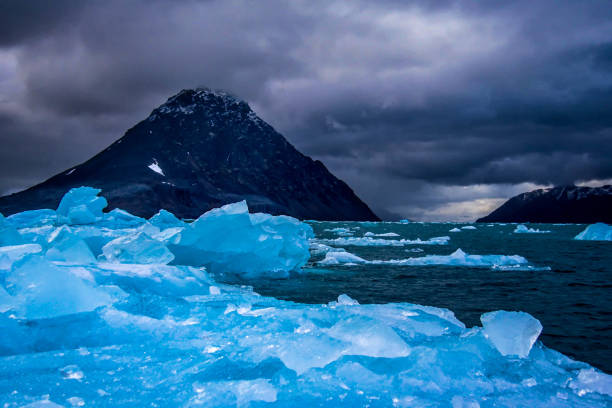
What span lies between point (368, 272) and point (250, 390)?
1138cm

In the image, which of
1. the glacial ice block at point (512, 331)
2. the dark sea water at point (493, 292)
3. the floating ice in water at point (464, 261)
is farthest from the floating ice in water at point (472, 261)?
the glacial ice block at point (512, 331)

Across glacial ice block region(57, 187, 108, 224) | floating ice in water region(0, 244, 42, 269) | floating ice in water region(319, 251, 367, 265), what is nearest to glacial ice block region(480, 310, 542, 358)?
floating ice in water region(0, 244, 42, 269)

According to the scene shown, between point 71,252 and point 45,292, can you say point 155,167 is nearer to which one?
point 71,252

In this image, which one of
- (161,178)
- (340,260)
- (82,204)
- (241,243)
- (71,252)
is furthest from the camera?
(161,178)

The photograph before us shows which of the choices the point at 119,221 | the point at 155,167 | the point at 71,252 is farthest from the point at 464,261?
the point at 155,167

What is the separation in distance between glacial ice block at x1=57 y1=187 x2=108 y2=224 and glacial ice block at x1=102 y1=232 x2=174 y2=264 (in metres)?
17.3

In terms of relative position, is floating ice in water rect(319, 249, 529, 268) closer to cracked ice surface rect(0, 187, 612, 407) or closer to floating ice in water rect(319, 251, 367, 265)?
floating ice in water rect(319, 251, 367, 265)

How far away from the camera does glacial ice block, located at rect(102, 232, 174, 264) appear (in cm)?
1030

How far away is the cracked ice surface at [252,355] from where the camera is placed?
2930 millimetres

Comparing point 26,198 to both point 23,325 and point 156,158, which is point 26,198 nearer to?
point 156,158

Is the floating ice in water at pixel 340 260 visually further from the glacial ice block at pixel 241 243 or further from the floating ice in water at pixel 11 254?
the floating ice in water at pixel 11 254

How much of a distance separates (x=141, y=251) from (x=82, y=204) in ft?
64.9

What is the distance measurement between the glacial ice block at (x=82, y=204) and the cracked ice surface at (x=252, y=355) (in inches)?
836

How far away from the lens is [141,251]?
33.8 ft
